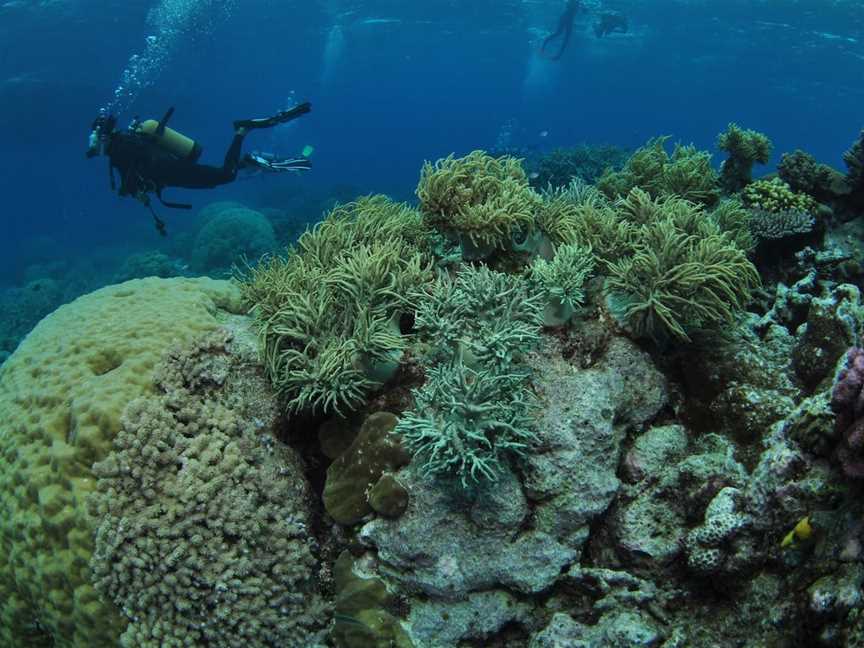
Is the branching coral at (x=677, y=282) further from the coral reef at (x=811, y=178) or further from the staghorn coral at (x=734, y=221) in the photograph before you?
the coral reef at (x=811, y=178)

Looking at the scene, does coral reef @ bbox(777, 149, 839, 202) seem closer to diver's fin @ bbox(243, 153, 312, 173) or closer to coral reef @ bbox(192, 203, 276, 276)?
diver's fin @ bbox(243, 153, 312, 173)

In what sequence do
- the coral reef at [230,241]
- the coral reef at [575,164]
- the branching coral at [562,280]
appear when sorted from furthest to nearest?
the coral reef at [230,241] < the coral reef at [575,164] < the branching coral at [562,280]

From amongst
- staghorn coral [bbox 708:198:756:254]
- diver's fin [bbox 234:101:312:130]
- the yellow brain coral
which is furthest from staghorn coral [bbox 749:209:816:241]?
diver's fin [bbox 234:101:312:130]

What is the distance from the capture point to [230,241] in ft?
71.6

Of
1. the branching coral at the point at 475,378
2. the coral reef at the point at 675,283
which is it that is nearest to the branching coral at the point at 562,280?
the branching coral at the point at 475,378

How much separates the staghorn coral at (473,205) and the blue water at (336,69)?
2490 centimetres

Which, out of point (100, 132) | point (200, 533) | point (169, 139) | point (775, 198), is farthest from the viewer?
point (169, 139)

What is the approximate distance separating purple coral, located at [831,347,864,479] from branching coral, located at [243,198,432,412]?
9.91 feet

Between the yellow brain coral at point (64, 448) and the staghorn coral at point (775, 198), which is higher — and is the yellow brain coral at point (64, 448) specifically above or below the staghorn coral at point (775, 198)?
below

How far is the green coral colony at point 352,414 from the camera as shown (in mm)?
3908

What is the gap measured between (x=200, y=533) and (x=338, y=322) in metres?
1.99

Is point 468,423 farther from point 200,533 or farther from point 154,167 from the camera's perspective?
point 154,167

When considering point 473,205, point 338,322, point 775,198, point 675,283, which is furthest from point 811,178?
point 338,322

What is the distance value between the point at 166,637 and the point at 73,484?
4.72 ft
